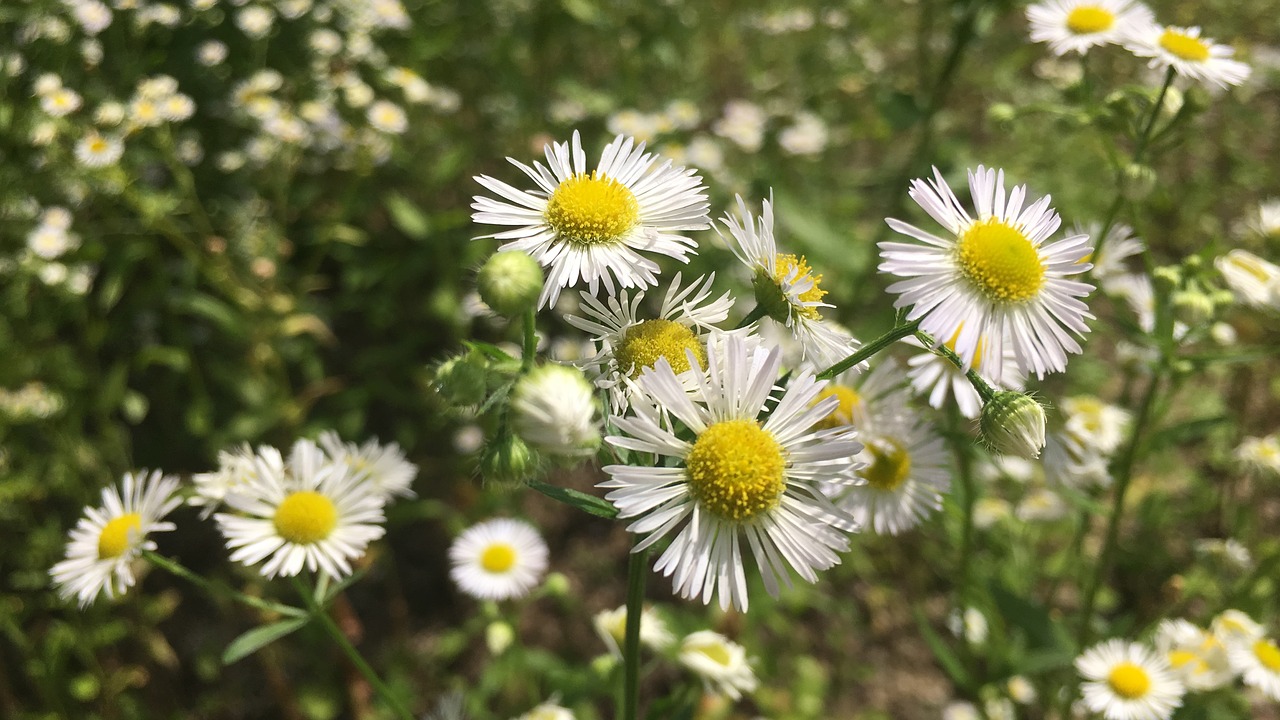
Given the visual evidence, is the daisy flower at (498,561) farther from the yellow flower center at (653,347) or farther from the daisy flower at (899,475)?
the yellow flower center at (653,347)

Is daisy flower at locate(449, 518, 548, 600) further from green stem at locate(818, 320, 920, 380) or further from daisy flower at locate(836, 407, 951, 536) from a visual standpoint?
green stem at locate(818, 320, 920, 380)

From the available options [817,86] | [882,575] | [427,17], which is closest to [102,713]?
[882,575]

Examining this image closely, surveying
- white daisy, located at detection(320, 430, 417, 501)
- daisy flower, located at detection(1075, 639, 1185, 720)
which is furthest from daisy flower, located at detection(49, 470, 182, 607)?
daisy flower, located at detection(1075, 639, 1185, 720)

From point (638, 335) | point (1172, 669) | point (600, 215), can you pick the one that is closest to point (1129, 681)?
point (1172, 669)

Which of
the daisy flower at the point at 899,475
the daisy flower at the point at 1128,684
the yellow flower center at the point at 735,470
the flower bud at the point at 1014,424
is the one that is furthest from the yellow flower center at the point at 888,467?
the daisy flower at the point at 1128,684

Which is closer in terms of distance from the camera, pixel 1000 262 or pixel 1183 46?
pixel 1000 262

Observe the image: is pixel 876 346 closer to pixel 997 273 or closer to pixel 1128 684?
pixel 997 273
